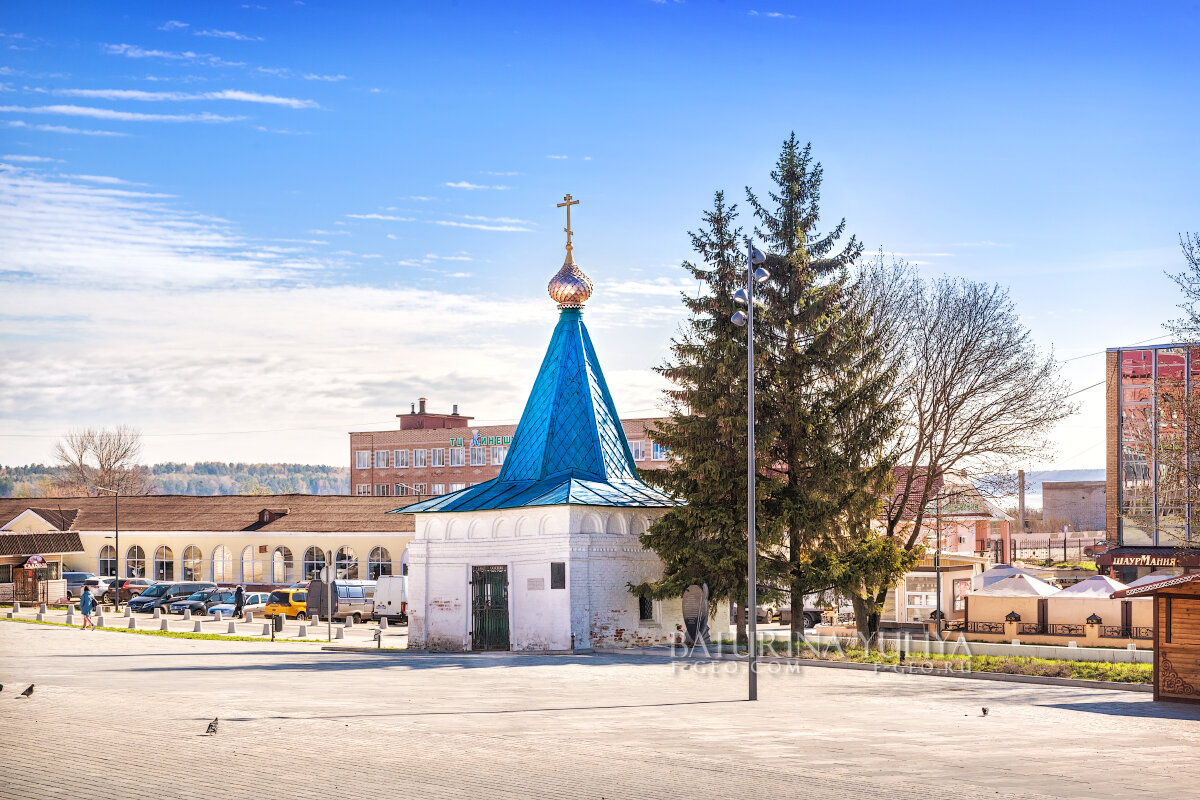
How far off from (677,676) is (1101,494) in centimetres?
10407

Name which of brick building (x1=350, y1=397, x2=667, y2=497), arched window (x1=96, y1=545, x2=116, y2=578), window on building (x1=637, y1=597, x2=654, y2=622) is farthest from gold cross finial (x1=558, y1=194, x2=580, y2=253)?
brick building (x1=350, y1=397, x2=667, y2=497)

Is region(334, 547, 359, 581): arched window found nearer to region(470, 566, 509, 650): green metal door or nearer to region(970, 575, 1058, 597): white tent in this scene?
region(470, 566, 509, 650): green metal door

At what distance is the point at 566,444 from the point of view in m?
35.3

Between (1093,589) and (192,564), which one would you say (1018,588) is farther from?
(192,564)

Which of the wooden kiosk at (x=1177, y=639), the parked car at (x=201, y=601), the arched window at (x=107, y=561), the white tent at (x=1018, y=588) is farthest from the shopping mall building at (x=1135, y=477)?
the arched window at (x=107, y=561)

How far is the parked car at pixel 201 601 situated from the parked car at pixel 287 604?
11.8 ft

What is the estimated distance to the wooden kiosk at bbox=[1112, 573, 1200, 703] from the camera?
814 inches

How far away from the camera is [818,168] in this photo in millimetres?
34031

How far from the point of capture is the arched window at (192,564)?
2729 inches

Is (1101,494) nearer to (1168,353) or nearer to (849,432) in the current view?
(1168,353)

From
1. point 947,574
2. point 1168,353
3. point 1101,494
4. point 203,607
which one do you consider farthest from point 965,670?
point 1101,494

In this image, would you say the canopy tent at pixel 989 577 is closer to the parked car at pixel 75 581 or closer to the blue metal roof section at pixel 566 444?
the blue metal roof section at pixel 566 444

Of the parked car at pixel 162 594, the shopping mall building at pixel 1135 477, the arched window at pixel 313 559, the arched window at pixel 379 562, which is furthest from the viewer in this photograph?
the arched window at pixel 313 559

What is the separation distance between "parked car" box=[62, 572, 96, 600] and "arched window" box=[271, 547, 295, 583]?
9421 millimetres
